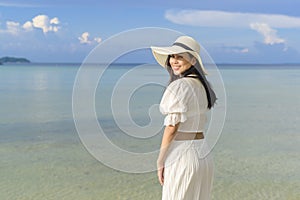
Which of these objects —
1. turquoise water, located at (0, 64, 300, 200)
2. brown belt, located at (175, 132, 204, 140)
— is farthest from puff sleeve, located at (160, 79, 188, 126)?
turquoise water, located at (0, 64, 300, 200)

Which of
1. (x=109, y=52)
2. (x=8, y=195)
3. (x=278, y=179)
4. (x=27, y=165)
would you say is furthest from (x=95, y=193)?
(x=109, y=52)

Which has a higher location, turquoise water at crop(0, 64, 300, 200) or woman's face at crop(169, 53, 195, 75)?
woman's face at crop(169, 53, 195, 75)

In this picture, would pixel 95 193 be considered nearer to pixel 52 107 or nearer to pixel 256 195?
pixel 256 195

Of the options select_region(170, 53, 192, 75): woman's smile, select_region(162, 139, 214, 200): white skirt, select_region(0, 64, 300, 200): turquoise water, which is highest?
select_region(170, 53, 192, 75): woman's smile

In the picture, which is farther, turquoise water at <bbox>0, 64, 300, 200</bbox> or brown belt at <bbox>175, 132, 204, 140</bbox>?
turquoise water at <bbox>0, 64, 300, 200</bbox>

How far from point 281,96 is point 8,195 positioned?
1333 centimetres

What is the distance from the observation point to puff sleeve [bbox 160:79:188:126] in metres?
2.29

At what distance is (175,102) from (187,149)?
29 centimetres

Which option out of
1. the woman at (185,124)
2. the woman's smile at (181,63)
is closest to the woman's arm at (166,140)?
the woman at (185,124)

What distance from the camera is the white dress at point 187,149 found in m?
2.30

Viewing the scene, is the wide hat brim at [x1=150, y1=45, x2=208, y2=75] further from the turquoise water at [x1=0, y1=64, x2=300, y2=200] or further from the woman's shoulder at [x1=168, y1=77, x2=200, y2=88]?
the turquoise water at [x1=0, y1=64, x2=300, y2=200]

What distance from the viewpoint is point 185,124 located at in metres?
2.38

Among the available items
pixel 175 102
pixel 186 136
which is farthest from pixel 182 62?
pixel 186 136

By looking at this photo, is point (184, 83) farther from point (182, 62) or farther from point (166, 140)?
point (166, 140)
